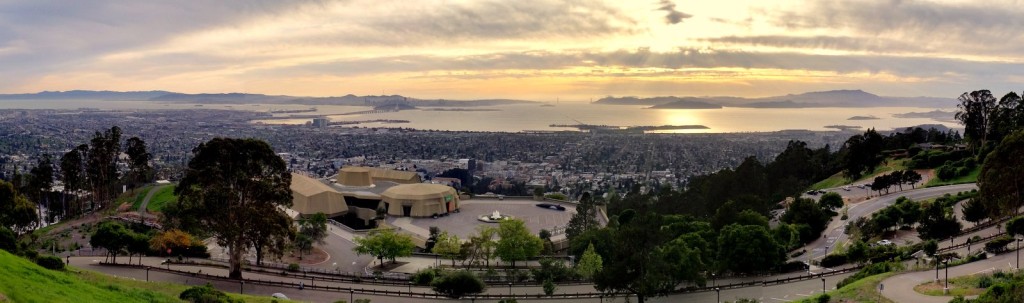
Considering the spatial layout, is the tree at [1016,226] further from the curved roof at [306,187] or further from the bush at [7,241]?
the curved roof at [306,187]

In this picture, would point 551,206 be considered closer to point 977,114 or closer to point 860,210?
point 860,210

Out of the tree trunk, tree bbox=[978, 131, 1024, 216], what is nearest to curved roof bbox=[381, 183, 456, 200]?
the tree trunk

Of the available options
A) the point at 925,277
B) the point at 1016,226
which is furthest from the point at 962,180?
the point at 925,277

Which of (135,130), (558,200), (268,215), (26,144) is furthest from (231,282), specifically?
(135,130)

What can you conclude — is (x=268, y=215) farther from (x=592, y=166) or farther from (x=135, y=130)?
(x=135, y=130)

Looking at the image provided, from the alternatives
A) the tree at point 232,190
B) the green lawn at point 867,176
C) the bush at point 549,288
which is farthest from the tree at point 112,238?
the green lawn at point 867,176

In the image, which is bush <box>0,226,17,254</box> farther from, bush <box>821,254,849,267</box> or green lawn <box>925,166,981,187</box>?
green lawn <box>925,166,981,187</box>
